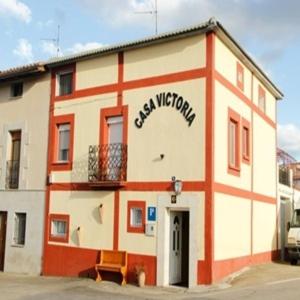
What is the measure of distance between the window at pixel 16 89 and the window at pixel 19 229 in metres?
5.03

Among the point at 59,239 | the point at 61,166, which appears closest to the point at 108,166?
the point at 61,166

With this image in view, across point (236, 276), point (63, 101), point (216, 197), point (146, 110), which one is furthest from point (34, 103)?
point (236, 276)

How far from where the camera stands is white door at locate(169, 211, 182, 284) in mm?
16391

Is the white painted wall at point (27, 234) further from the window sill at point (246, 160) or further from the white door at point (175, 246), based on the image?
the window sill at point (246, 160)

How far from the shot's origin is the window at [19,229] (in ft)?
65.9

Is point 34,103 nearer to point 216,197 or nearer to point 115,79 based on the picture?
point 115,79

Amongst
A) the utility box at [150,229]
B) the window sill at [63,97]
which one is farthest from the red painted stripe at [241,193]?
the window sill at [63,97]

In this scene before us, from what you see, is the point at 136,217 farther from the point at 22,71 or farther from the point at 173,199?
the point at 22,71

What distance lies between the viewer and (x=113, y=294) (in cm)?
1445

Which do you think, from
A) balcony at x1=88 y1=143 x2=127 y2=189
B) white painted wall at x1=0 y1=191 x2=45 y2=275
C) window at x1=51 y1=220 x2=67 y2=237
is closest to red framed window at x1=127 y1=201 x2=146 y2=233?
balcony at x1=88 y1=143 x2=127 y2=189

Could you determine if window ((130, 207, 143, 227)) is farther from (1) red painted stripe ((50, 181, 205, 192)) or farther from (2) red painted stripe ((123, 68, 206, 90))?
(2) red painted stripe ((123, 68, 206, 90))

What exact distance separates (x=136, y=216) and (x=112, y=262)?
5.66 feet

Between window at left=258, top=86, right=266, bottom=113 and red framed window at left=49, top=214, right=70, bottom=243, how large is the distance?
9.07 m

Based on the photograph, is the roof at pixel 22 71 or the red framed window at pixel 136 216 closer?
the red framed window at pixel 136 216
